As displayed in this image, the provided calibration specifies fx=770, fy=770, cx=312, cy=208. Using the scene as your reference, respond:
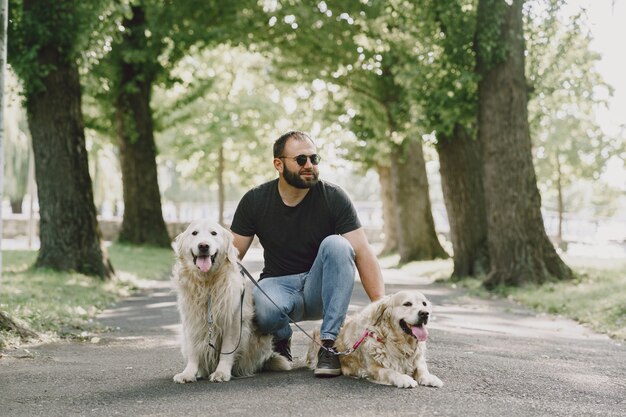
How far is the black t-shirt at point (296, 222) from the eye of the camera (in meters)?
6.24

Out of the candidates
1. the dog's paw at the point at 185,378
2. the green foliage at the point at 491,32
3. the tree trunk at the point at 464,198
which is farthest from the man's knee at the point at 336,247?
the tree trunk at the point at 464,198

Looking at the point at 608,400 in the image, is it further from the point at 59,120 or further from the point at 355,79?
the point at 355,79

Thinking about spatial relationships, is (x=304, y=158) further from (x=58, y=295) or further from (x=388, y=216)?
(x=388, y=216)

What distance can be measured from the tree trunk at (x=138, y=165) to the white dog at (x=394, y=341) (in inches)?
795

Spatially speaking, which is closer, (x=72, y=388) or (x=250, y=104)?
(x=72, y=388)

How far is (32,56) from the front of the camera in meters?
13.6

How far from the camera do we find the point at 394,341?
18.1 feet

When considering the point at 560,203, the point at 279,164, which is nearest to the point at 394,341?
the point at 279,164

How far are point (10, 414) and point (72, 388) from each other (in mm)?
839

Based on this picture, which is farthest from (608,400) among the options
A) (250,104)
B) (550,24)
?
(250,104)

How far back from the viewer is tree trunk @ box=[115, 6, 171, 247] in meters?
25.0

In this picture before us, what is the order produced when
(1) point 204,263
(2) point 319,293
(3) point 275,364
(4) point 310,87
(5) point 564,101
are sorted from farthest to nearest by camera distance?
(4) point 310,87 → (5) point 564,101 → (3) point 275,364 → (2) point 319,293 → (1) point 204,263

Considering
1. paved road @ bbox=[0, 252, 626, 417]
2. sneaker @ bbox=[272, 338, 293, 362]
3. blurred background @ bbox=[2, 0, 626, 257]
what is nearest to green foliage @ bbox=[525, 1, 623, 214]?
blurred background @ bbox=[2, 0, 626, 257]

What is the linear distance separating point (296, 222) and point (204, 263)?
0.96m
